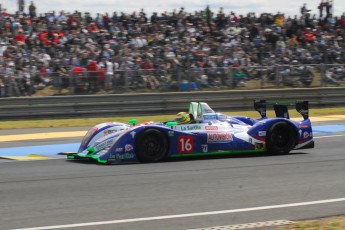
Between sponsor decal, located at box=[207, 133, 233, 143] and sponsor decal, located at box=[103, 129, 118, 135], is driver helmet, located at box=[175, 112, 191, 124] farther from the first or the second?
sponsor decal, located at box=[103, 129, 118, 135]

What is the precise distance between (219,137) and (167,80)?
9393 mm

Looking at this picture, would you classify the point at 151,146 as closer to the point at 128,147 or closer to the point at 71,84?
the point at 128,147

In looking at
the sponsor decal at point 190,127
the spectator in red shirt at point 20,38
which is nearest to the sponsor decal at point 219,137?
the sponsor decal at point 190,127

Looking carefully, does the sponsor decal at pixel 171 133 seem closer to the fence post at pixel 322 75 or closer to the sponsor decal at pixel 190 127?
the sponsor decal at pixel 190 127

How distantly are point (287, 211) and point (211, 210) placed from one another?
0.82m

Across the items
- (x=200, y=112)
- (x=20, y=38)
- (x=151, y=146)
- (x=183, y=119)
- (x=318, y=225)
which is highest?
(x=20, y=38)

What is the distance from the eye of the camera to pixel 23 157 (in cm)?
1197

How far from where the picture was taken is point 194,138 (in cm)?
1089

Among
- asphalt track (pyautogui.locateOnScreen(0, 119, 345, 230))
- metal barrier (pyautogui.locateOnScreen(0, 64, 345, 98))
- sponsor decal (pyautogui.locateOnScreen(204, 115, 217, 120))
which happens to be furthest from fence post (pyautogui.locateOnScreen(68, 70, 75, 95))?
sponsor decal (pyautogui.locateOnScreen(204, 115, 217, 120))

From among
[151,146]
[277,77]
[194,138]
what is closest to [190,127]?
[194,138]

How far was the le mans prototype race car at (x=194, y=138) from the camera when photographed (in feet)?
34.3

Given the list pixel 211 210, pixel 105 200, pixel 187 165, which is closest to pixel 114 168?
pixel 187 165

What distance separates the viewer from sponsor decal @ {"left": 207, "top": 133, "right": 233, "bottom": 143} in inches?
433

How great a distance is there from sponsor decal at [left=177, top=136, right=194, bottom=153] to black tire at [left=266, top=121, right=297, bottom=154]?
1.52 meters
